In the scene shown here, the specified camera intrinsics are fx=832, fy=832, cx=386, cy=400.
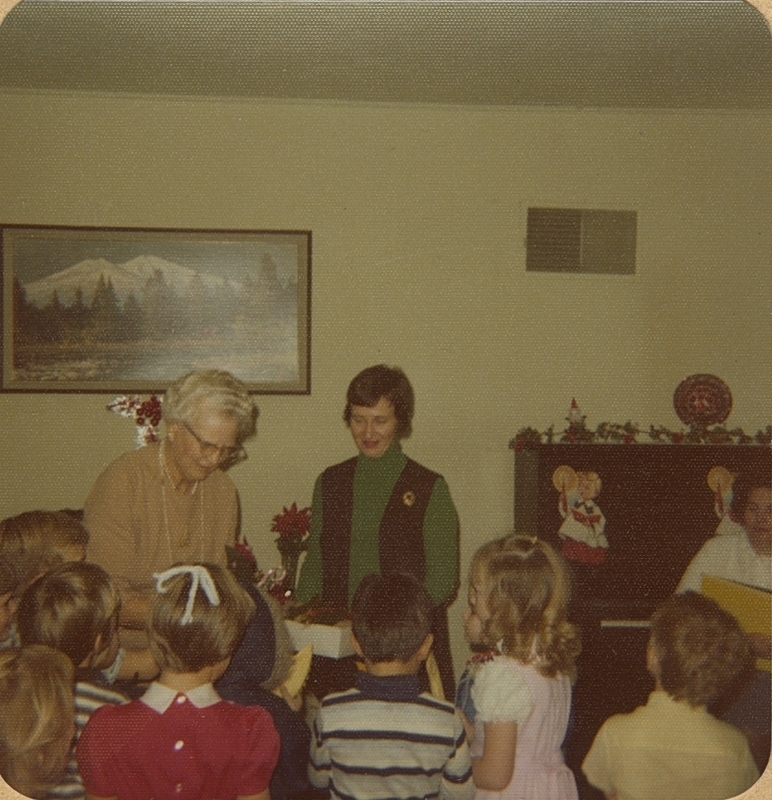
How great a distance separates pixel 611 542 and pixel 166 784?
2830mm

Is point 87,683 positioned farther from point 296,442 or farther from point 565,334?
point 565,334

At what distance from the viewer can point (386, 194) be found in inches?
168

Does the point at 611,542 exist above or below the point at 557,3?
below

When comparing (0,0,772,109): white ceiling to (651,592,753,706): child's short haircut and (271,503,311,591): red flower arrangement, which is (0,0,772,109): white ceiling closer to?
(271,503,311,591): red flower arrangement

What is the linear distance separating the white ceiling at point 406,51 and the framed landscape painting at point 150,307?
744 mm

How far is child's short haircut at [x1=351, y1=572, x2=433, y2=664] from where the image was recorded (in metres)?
1.69

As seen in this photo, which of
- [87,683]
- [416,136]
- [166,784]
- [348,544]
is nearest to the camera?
[166,784]

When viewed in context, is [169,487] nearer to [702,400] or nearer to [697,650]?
[697,650]

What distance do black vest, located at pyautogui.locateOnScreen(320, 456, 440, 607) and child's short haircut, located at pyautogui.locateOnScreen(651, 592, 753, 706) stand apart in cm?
107

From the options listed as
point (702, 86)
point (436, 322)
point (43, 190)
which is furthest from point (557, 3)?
point (43, 190)

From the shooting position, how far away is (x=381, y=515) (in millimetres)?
2875

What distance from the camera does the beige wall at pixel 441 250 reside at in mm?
4172

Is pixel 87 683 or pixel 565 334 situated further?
pixel 565 334

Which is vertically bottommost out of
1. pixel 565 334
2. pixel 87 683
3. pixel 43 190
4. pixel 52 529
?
pixel 87 683
